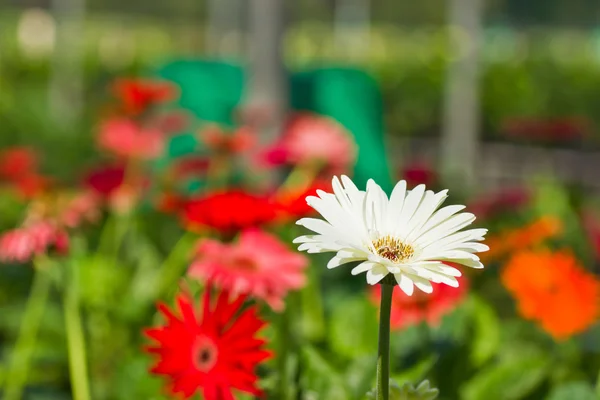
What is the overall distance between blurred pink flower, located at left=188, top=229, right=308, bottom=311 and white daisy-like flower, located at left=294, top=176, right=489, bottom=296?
0.31 meters

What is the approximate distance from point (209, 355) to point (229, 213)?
1.06 ft

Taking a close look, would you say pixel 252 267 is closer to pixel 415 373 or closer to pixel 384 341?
pixel 415 373

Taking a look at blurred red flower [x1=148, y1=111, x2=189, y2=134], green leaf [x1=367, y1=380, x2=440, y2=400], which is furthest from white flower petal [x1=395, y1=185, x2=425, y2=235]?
blurred red flower [x1=148, y1=111, x2=189, y2=134]

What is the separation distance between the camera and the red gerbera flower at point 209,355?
0.71 metres

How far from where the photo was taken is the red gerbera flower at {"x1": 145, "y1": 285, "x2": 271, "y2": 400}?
0.71 meters

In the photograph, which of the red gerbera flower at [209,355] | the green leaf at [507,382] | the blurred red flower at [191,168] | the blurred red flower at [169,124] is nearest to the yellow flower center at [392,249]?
the red gerbera flower at [209,355]

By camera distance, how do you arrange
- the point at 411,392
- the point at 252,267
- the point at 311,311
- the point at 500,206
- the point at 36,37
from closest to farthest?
1. the point at 411,392
2. the point at 252,267
3. the point at 311,311
4. the point at 500,206
5. the point at 36,37

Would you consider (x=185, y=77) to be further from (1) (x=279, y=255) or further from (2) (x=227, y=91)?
(1) (x=279, y=255)

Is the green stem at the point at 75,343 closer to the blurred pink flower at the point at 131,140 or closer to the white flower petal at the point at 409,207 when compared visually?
the white flower petal at the point at 409,207

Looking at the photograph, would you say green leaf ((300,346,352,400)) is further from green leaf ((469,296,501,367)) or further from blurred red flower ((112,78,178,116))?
blurred red flower ((112,78,178,116))

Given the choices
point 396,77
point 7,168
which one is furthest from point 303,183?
point 396,77

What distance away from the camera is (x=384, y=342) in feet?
1.86

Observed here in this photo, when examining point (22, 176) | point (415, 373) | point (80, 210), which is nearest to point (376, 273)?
point (415, 373)

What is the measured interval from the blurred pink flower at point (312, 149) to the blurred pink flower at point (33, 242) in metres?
0.50
